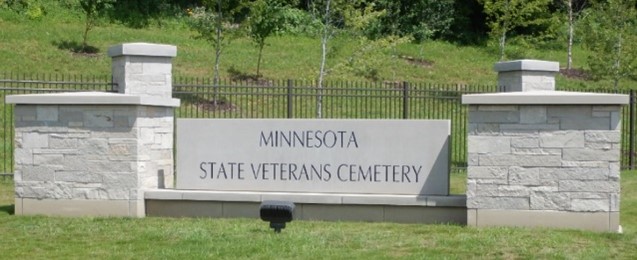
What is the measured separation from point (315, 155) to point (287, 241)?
207cm

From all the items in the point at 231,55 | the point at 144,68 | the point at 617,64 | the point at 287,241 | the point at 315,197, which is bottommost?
the point at 287,241

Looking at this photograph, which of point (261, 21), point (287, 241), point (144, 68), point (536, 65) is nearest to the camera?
point (287, 241)

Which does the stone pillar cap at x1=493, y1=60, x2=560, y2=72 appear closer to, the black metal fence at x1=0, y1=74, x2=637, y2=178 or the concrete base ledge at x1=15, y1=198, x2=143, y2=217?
the black metal fence at x1=0, y1=74, x2=637, y2=178

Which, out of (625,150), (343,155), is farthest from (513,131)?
(625,150)

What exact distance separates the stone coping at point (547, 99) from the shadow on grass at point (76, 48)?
1670 cm

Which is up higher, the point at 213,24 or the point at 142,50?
the point at 213,24

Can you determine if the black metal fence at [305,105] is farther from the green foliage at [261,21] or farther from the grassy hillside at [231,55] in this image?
the green foliage at [261,21]

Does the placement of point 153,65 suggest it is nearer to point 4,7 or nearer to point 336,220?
point 336,220

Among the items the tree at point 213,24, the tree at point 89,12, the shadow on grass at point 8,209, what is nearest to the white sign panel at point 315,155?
the shadow on grass at point 8,209

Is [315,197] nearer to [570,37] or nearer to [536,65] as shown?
[536,65]

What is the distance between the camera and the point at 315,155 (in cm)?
1016

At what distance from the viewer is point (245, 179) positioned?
10.4m

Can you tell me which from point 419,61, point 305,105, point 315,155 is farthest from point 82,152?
point 419,61

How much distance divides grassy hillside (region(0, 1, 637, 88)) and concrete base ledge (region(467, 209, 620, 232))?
11630mm
